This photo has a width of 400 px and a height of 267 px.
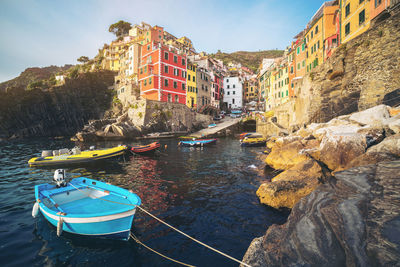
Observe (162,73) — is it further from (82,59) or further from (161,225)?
(82,59)

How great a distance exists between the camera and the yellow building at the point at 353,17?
18797 millimetres

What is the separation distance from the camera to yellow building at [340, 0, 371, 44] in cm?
1880

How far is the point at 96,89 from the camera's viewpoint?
58031mm

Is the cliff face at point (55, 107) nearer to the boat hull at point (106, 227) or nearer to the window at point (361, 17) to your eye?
the boat hull at point (106, 227)

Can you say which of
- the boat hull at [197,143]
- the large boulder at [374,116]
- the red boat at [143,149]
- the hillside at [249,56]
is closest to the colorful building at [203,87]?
the boat hull at [197,143]

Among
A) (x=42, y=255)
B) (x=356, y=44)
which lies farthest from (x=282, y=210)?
(x=356, y=44)

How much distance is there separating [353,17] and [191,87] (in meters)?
34.5

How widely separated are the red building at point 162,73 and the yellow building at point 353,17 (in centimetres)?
3143

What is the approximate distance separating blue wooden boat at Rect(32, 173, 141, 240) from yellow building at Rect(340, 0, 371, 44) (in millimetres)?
26910

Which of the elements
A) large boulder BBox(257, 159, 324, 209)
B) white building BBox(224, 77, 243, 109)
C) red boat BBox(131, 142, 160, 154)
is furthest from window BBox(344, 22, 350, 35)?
white building BBox(224, 77, 243, 109)

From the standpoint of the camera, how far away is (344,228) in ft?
11.0

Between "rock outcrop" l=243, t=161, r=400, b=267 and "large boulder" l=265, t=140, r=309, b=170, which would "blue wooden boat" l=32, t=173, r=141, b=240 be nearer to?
"rock outcrop" l=243, t=161, r=400, b=267

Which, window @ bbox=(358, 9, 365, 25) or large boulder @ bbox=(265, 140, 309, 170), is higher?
window @ bbox=(358, 9, 365, 25)

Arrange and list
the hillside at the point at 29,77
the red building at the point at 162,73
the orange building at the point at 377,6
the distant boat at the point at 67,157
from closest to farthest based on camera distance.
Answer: the distant boat at the point at 67,157
the orange building at the point at 377,6
the red building at the point at 162,73
the hillside at the point at 29,77
